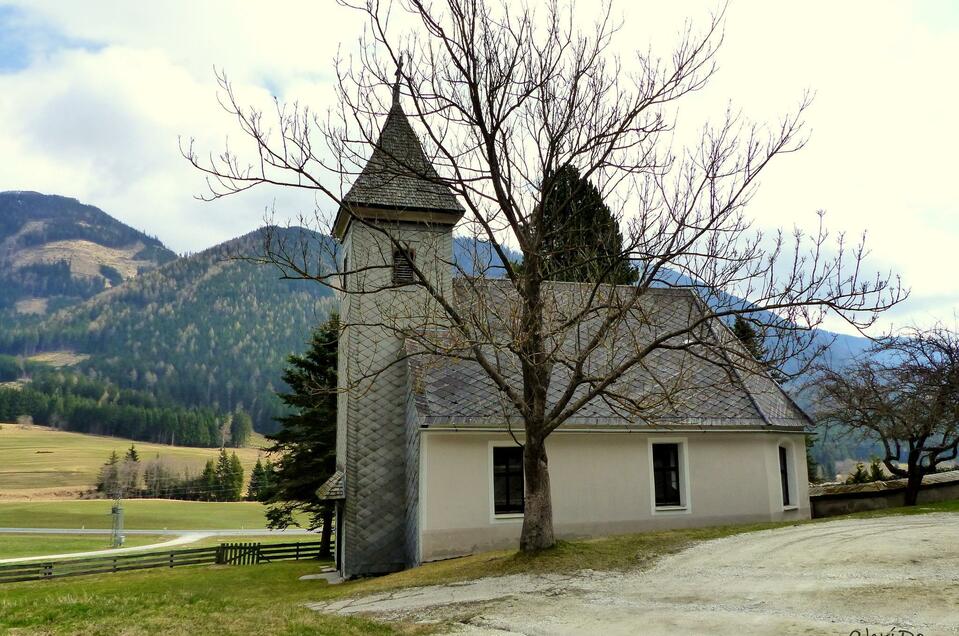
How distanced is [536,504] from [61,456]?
5304 inches

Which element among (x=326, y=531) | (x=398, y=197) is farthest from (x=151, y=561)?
(x=398, y=197)

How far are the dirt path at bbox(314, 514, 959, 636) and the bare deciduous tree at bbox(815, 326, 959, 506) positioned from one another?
6431 millimetres

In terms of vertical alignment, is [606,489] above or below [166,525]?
above

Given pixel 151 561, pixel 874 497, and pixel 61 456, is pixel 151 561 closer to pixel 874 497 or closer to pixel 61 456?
pixel 874 497

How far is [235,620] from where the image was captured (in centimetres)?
796

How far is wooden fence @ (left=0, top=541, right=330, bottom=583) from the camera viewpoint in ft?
88.1

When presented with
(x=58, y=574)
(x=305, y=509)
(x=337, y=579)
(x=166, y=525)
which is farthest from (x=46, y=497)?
(x=337, y=579)

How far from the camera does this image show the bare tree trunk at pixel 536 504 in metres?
12.4

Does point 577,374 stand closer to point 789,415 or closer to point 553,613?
point 553,613

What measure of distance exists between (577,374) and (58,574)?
2592 centimetres

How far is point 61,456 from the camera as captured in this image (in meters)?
122

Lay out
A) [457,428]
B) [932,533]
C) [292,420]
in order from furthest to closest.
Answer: [292,420] → [457,428] → [932,533]

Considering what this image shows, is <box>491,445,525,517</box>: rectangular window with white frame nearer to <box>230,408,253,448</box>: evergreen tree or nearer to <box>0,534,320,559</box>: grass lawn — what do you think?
<box>0,534,320,559</box>: grass lawn

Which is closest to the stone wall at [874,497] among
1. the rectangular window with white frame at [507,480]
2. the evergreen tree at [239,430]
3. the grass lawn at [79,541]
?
the rectangular window with white frame at [507,480]
